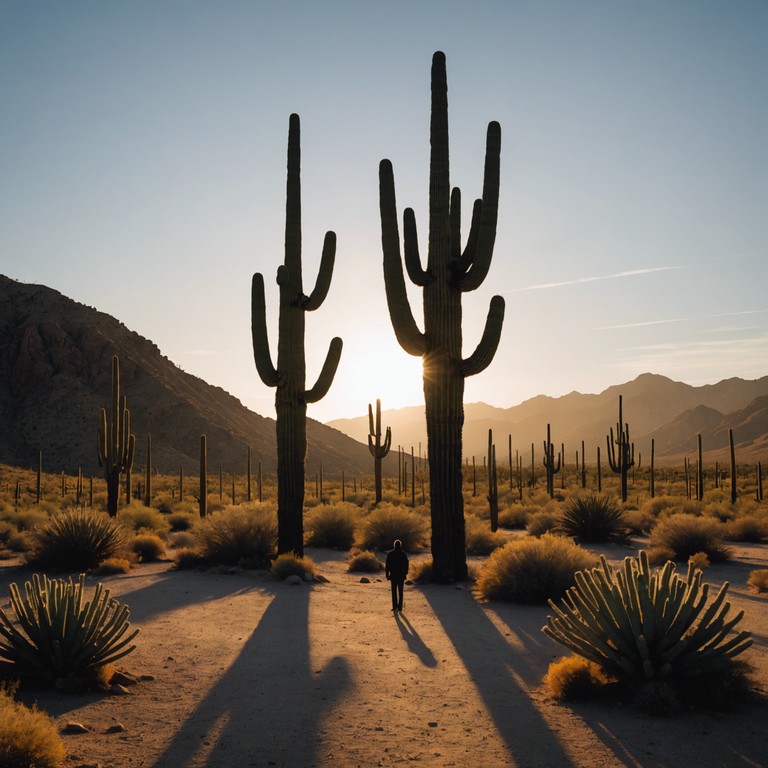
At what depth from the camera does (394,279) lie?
51.0ft

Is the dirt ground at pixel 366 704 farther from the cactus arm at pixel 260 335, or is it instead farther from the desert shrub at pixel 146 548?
the desert shrub at pixel 146 548

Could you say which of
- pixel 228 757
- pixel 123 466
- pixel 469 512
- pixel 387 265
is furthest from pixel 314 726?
pixel 469 512

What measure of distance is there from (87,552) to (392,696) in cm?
1248

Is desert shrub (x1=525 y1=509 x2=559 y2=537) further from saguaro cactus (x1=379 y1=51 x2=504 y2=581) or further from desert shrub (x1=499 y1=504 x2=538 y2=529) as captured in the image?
saguaro cactus (x1=379 y1=51 x2=504 y2=581)

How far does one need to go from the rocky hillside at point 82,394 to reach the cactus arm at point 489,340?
6297 cm

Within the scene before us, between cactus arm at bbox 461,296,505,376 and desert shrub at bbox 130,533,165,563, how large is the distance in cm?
1063

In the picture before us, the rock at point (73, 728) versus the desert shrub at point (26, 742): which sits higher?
the desert shrub at point (26, 742)

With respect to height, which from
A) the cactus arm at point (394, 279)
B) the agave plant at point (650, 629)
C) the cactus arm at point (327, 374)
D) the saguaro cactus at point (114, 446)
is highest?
the cactus arm at point (394, 279)

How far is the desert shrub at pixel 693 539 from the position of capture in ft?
61.3

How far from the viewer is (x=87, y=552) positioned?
18.2 metres

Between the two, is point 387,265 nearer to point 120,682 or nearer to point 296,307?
point 296,307

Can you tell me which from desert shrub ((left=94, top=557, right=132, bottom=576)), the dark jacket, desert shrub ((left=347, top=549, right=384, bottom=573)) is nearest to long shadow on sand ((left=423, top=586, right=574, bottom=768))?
the dark jacket

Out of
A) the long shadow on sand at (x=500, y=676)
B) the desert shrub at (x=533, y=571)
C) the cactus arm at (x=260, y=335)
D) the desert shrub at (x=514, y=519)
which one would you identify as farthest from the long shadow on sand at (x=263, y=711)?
the desert shrub at (x=514, y=519)

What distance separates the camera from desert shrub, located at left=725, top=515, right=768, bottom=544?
24.0 meters
